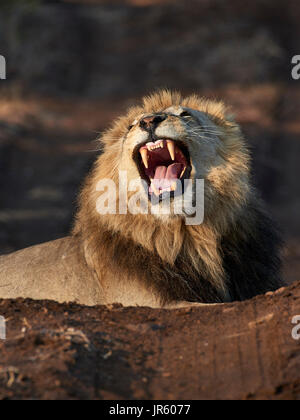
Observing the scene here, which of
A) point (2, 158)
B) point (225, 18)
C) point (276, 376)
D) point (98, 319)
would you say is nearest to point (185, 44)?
point (225, 18)

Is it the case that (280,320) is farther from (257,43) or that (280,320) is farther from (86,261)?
(257,43)

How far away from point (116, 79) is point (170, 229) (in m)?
12.4

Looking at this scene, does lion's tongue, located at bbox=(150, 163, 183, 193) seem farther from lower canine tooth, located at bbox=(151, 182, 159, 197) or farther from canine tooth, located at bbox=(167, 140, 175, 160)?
canine tooth, located at bbox=(167, 140, 175, 160)

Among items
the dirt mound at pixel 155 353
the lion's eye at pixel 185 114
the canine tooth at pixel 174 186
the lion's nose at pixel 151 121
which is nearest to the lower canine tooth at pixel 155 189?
the canine tooth at pixel 174 186

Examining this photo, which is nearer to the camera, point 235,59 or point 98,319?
point 98,319

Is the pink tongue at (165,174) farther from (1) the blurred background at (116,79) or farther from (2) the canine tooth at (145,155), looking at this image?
(1) the blurred background at (116,79)

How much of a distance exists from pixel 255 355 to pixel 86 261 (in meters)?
2.82

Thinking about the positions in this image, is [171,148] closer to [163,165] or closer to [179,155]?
[179,155]

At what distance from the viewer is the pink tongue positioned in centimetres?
590

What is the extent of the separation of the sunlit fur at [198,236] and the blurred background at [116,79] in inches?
307

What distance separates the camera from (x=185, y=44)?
1855 cm

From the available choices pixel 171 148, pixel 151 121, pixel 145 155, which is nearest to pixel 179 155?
pixel 171 148

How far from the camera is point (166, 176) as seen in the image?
6.05 meters

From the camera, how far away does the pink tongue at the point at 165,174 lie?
5.90 meters
